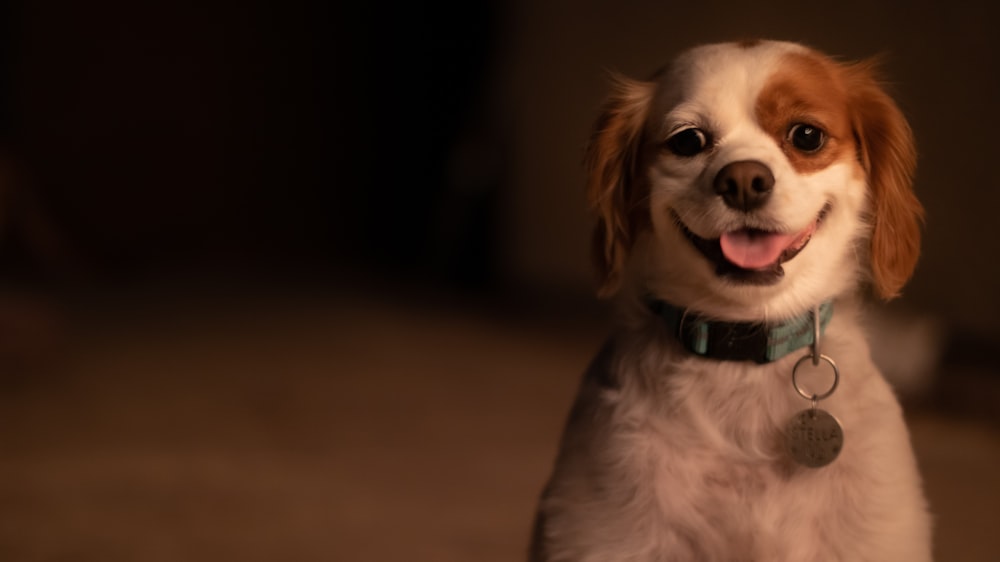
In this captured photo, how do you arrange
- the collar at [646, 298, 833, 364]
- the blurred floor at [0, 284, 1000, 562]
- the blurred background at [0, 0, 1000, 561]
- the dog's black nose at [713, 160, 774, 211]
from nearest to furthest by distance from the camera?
the dog's black nose at [713, 160, 774, 211], the collar at [646, 298, 833, 364], the blurred floor at [0, 284, 1000, 562], the blurred background at [0, 0, 1000, 561]

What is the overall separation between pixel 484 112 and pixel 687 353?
433 cm

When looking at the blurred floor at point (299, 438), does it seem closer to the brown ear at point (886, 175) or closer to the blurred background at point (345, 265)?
the blurred background at point (345, 265)

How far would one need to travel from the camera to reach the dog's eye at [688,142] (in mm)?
1369

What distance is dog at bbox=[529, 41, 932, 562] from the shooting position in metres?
1.32

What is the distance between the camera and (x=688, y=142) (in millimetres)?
1383

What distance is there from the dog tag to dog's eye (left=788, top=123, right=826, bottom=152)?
1.08ft

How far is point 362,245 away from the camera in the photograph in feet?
23.0

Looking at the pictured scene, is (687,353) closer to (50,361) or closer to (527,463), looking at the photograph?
(527,463)

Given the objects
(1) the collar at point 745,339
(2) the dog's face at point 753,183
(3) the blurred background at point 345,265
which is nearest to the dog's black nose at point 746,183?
(2) the dog's face at point 753,183

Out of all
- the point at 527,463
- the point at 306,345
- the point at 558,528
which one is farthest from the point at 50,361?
the point at 558,528

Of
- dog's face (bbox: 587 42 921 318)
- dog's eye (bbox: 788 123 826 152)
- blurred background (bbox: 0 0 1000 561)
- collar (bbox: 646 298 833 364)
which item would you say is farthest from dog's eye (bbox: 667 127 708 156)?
blurred background (bbox: 0 0 1000 561)

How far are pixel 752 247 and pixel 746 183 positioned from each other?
0.32ft

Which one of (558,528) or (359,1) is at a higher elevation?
(359,1)

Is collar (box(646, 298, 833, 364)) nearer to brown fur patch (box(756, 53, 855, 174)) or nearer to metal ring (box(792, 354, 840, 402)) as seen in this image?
metal ring (box(792, 354, 840, 402))
